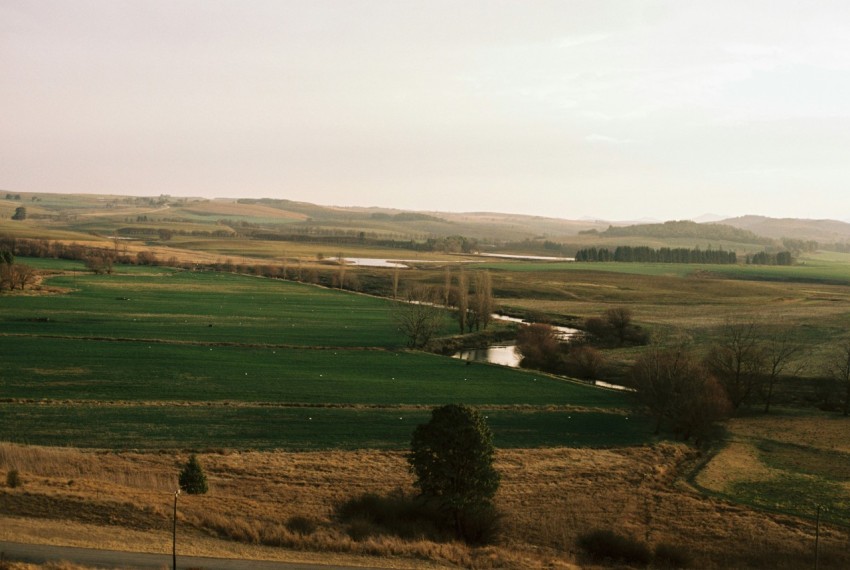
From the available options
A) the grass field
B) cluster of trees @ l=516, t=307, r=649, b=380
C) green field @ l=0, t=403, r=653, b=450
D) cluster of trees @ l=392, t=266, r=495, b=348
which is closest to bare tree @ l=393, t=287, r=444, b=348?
cluster of trees @ l=392, t=266, r=495, b=348

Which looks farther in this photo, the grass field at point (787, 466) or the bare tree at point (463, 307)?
the bare tree at point (463, 307)

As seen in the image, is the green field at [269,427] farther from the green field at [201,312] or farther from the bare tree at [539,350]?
the green field at [201,312]

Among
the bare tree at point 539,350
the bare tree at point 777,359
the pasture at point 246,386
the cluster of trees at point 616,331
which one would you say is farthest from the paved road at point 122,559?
the cluster of trees at point 616,331

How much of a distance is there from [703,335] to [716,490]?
154ft

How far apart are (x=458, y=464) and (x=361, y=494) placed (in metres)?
4.99

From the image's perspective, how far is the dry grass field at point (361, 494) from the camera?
81.3 feet

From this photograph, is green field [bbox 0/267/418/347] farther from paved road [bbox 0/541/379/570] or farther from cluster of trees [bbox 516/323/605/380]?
paved road [bbox 0/541/379/570]

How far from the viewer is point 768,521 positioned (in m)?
30.5

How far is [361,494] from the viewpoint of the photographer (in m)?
31.2

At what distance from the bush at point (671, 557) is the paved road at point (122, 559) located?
10.9m

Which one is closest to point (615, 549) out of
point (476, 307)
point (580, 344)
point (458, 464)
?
point (458, 464)

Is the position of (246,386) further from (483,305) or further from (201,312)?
(483,305)

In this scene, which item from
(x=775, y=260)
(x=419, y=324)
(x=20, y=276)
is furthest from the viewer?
(x=775, y=260)

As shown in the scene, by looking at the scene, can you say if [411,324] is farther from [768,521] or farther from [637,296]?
[637,296]
